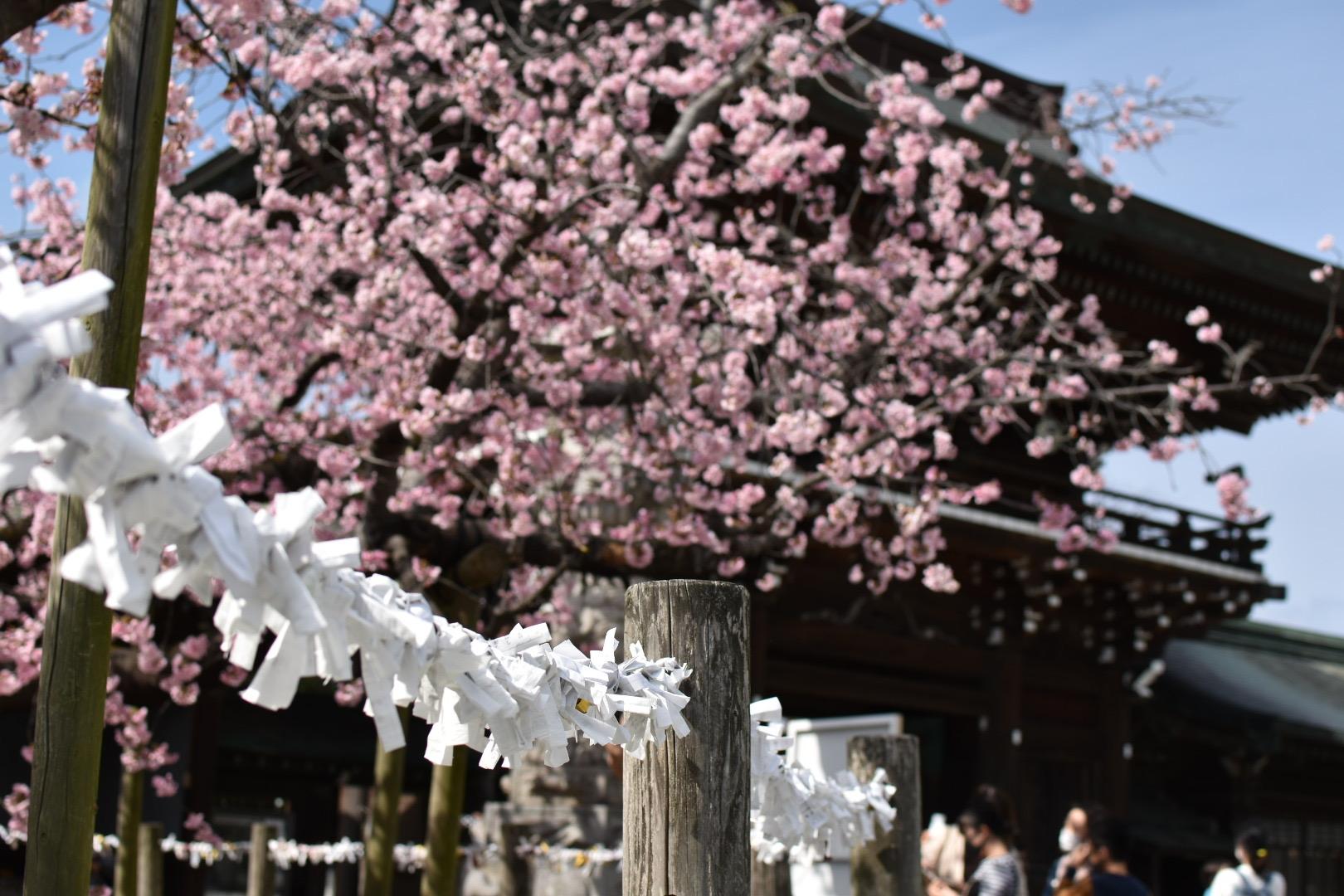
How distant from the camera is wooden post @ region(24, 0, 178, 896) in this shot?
10.4ft

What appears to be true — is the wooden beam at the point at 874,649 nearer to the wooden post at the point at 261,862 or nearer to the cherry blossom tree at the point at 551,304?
the cherry blossom tree at the point at 551,304

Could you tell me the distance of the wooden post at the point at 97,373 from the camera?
3.18m

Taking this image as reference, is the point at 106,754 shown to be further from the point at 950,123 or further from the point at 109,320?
the point at 109,320

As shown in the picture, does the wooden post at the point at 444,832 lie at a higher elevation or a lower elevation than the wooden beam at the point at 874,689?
lower

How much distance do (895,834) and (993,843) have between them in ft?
2.54

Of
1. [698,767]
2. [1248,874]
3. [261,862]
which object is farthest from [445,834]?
[698,767]

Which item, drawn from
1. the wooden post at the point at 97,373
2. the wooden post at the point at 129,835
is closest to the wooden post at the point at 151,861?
the wooden post at the point at 129,835

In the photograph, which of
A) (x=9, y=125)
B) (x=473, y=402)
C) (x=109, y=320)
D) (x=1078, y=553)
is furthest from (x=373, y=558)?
(x=1078, y=553)

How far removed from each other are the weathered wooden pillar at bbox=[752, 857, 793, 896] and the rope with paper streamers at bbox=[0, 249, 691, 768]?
3778mm

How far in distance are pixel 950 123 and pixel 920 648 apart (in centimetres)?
428

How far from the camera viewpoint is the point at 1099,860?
18.9 ft

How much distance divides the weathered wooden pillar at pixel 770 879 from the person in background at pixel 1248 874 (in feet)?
7.92

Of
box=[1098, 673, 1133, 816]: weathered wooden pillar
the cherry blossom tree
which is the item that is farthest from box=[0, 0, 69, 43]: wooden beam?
box=[1098, 673, 1133, 816]: weathered wooden pillar

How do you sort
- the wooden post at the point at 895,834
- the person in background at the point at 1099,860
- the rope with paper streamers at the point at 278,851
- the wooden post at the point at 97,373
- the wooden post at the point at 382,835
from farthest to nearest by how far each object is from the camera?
the rope with paper streamers at the point at 278,851, the wooden post at the point at 382,835, the person in background at the point at 1099,860, the wooden post at the point at 895,834, the wooden post at the point at 97,373
